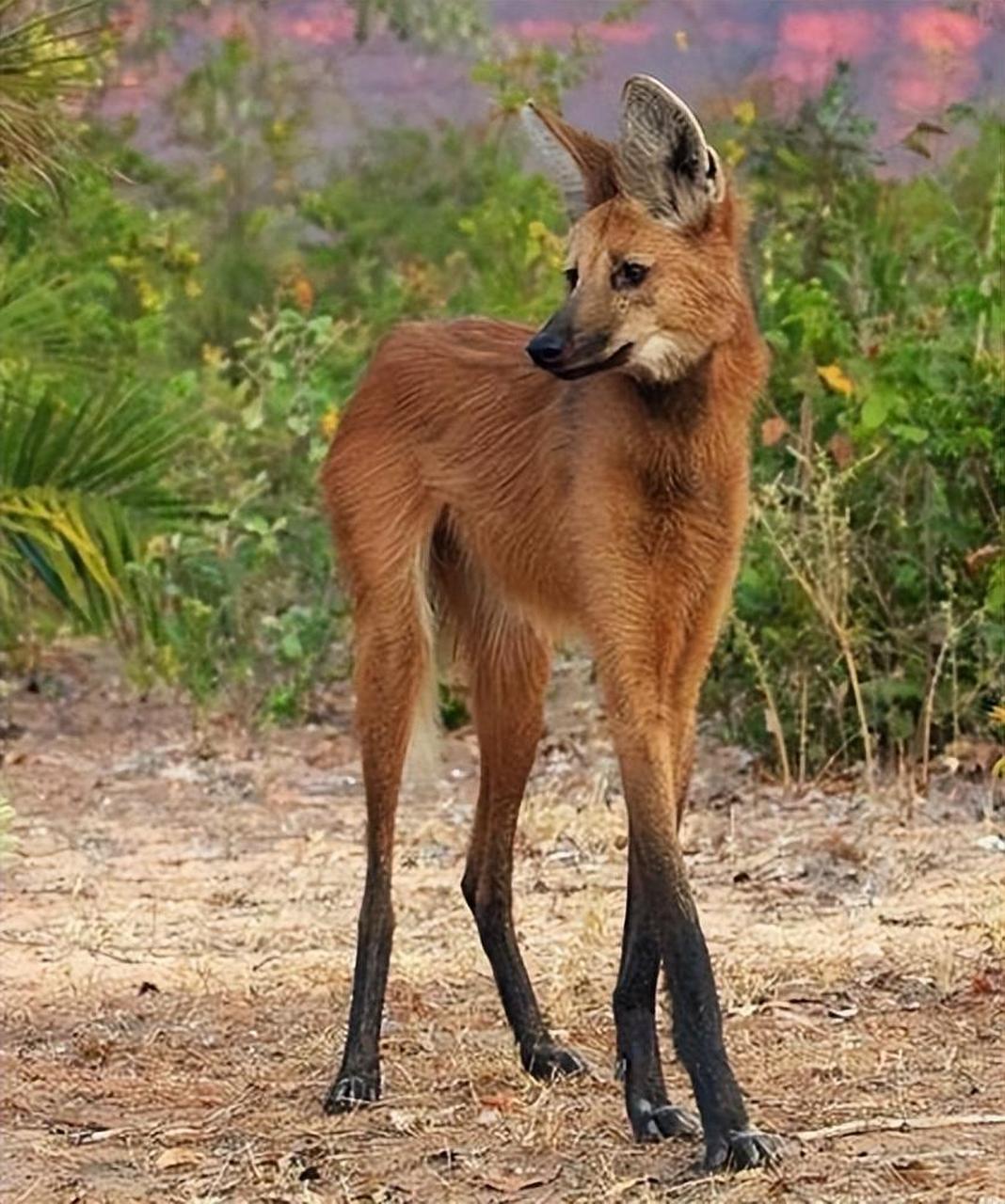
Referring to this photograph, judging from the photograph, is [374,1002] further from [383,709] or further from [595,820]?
[595,820]

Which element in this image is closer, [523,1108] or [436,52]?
[523,1108]

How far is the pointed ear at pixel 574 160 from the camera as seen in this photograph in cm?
430

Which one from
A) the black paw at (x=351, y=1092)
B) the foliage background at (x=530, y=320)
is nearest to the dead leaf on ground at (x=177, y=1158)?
the black paw at (x=351, y=1092)

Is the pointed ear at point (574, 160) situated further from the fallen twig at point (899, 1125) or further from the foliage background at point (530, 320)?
the fallen twig at point (899, 1125)

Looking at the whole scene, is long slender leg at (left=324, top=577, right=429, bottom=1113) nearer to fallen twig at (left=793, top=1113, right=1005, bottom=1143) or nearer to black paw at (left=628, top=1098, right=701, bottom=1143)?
black paw at (left=628, top=1098, right=701, bottom=1143)

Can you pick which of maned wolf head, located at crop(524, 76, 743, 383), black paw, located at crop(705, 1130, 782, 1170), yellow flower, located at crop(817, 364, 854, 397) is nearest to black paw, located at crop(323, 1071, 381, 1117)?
black paw, located at crop(705, 1130, 782, 1170)

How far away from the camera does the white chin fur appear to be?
4.25m

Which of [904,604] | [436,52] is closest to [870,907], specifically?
[904,604]

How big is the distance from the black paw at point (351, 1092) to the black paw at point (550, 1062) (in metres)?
0.32

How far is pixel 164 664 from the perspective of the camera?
9.83 m

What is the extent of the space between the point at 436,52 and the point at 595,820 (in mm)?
9759

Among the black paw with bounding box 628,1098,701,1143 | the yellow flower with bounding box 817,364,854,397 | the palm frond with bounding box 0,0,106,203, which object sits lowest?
the black paw with bounding box 628,1098,701,1143

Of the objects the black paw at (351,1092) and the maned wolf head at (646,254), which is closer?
the maned wolf head at (646,254)

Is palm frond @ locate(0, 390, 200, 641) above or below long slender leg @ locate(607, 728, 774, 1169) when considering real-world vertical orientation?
above
